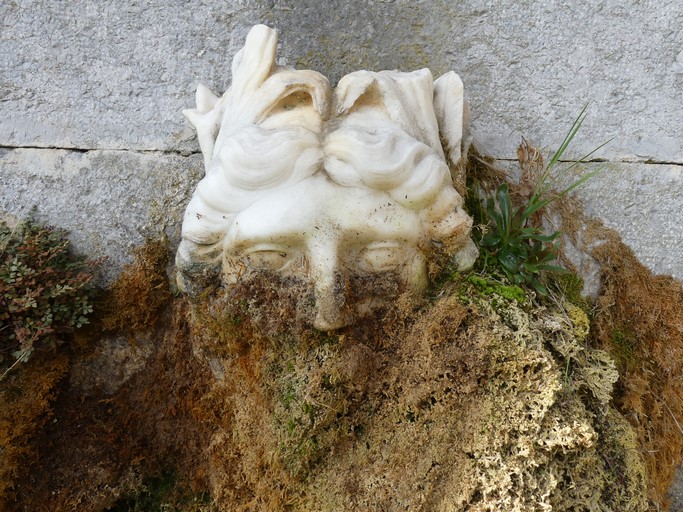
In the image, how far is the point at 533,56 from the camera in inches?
86.8

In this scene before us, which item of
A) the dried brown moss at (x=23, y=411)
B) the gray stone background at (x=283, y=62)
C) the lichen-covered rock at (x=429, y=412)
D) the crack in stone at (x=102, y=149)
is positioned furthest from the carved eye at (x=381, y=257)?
the dried brown moss at (x=23, y=411)

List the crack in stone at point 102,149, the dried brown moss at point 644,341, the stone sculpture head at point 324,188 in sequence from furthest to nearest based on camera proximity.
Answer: the crack in stone at point 102,149
the dried brown moss at point 644,341
the stone sculpture head at point 324,188

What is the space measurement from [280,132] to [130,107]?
0.84 metres

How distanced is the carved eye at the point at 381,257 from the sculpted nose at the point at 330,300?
0.32 ft

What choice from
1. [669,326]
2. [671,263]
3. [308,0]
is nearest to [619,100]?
[671,263]

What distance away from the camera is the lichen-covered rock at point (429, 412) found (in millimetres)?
1652

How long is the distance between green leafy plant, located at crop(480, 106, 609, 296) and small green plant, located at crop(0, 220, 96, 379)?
4.20ft

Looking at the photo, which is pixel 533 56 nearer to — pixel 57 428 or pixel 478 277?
pixel 478 277

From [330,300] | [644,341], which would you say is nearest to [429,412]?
[330,300]

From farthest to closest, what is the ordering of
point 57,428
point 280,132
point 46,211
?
point 46,211
point 57,428
point 280,132

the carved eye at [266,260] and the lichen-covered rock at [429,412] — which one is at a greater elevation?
the carved eye at [266,260]

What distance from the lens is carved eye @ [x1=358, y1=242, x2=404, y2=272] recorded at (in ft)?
5.63

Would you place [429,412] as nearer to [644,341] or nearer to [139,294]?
[644,341]

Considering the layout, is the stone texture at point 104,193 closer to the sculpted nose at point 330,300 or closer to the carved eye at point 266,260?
the carved eye at point 266,260
